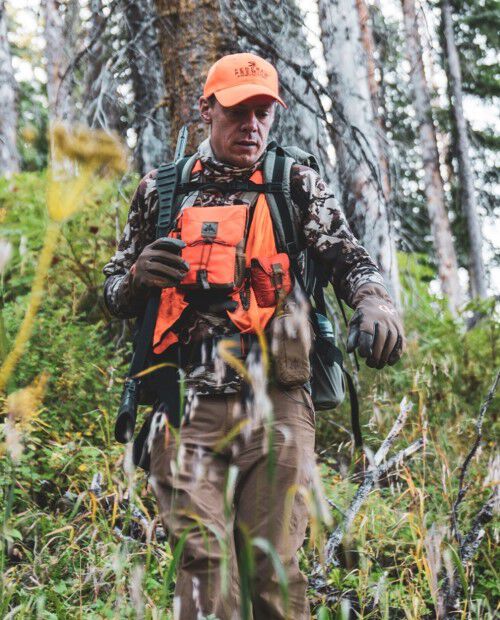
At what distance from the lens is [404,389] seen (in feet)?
20.7

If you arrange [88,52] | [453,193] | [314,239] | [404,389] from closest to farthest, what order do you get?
[314,239]
[88,52]
[404,389]
[453,193]

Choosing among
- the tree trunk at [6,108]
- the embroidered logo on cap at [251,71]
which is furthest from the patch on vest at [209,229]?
the tree trunk at [6,108]

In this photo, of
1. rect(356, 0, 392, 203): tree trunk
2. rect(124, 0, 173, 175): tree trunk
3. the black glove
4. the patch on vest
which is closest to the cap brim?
the patch on vest

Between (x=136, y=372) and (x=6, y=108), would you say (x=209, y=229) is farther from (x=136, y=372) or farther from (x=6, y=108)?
(x=6, y=108)

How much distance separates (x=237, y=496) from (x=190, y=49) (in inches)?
128

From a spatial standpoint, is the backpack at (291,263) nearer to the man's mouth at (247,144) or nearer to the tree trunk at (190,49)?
the man's mouth at (247,144)

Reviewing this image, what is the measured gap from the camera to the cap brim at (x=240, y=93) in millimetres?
3024

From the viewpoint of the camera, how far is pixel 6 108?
17.4 meters

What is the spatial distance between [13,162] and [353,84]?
12.3m

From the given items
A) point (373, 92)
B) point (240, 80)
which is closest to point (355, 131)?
point (373, 92)

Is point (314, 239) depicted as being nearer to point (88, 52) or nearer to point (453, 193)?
point (88, 52)

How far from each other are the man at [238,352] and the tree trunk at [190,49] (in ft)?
5.52

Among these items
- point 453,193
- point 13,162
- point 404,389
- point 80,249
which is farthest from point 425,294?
point 453,193

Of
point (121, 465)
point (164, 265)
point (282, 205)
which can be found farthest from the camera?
point (121, 465)
